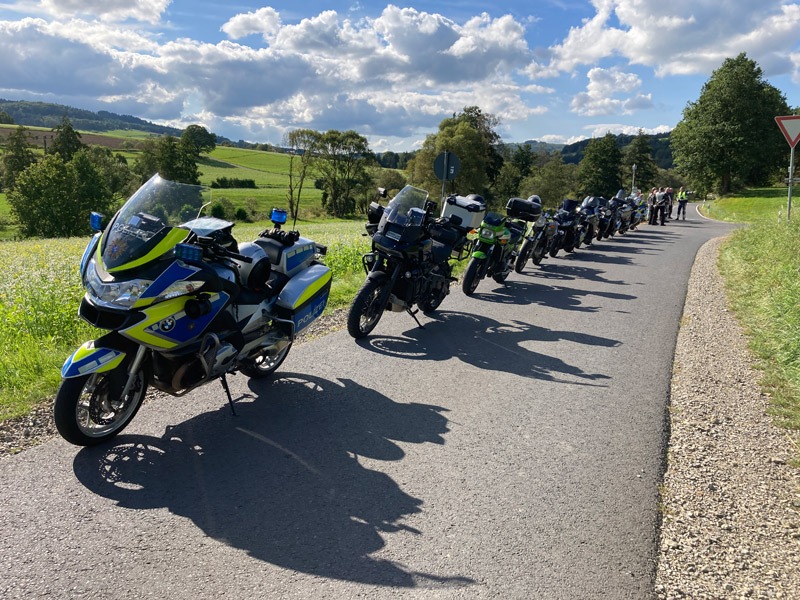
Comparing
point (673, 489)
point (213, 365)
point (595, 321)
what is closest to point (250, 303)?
point (213, 365)

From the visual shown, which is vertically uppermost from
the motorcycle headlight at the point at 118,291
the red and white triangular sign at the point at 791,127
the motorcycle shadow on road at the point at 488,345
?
the red and white triangular sign at the point at 791,127

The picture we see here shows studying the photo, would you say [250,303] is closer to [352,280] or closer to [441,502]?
[441,502]

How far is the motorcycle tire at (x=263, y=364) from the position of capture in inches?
194

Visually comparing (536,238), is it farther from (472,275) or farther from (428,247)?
(428,247)

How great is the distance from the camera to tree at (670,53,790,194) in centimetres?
5359

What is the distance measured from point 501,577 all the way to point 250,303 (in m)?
2.87

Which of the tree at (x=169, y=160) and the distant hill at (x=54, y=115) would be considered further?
the distant hill at (x=54, y=115)

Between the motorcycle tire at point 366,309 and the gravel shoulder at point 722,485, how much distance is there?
303cm

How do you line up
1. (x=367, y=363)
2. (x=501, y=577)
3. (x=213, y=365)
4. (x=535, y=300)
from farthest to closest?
1. (x=535, y=300)
2. (x=367, y=363)
3. (x=213, y=365)
4. (x=501, y=577)

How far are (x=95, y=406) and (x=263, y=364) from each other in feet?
5.56

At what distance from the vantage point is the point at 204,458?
370cm

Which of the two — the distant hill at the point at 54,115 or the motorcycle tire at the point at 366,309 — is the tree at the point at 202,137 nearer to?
the distant hill at the point at 54,115

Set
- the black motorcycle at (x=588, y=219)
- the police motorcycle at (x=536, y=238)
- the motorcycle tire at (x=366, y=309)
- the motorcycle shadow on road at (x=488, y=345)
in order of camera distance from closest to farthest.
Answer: the motorcycle shadow on road at (x=488, y=345)
the motorcycle tire at (x=366, y=309)
the police motorcycle at (x=536, y=238)
the black motorcycle at (x=588, y=219)

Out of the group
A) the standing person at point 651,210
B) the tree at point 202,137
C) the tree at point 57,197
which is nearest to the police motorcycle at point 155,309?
the standing person at point 651,210
